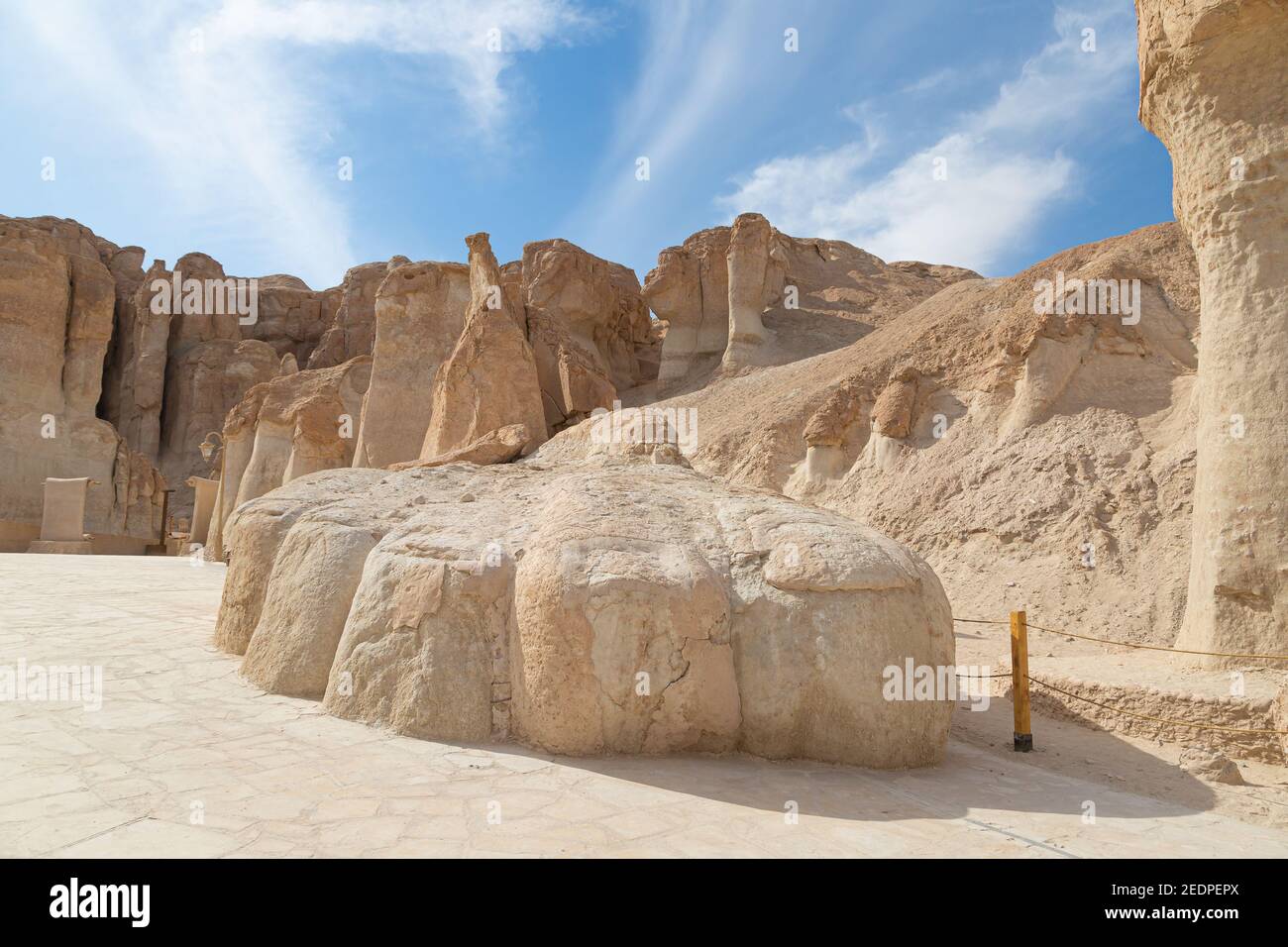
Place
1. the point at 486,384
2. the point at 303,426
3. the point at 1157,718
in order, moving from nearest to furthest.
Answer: the point at 1157,718 → the point at 486,384 → the point at 303,426

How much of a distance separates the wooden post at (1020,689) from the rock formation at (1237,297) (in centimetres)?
247

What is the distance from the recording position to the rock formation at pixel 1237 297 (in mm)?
6383

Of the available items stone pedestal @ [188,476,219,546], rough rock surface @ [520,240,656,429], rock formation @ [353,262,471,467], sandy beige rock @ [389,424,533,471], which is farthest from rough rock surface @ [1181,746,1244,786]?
stone pedestal @ [188,476,219,546]

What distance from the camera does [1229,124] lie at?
680cm

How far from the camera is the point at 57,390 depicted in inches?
1249

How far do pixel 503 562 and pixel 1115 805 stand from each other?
3.35 m

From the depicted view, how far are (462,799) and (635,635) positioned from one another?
116cm

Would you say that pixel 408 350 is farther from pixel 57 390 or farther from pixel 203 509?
pixel 57 390

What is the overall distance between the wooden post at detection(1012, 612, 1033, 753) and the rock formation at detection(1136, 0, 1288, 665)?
97.3 inches

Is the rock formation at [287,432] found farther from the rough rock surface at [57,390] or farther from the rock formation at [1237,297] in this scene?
the rock formation at [1237,297]

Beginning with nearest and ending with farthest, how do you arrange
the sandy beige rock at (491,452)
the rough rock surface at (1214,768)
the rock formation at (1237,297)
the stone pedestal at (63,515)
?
the rough rock surface at (1214,768)
the rock formation at (1237,297)
the sandy beige rock at (491,452)
the stone pedestal at (63,515)

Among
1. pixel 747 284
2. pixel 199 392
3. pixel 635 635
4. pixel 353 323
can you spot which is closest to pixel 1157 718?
pixel 635 635

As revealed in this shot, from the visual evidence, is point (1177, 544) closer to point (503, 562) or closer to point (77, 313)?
point (503, 562)

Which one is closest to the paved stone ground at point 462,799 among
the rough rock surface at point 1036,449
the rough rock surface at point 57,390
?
the rough rock surface at point 1036,449
